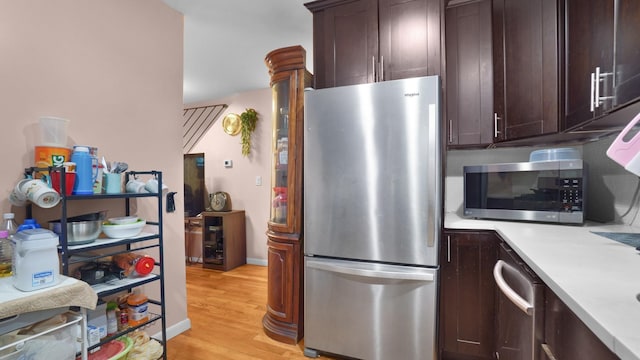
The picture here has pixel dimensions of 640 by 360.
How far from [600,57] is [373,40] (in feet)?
3.96

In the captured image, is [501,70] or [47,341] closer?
[47,341]

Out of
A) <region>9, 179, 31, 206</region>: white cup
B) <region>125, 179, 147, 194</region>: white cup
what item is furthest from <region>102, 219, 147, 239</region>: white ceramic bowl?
<region>9, 179, 31, 206</region>: white cup

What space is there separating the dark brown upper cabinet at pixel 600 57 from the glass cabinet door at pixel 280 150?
1.64 metres

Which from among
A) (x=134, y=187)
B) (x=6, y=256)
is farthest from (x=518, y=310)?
(x=6, y=256)

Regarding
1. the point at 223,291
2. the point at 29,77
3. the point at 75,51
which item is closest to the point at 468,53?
the point at 75,51

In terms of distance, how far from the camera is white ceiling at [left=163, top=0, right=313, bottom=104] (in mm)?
2148

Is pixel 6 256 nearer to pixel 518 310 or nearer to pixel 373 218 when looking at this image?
pixel 373 218

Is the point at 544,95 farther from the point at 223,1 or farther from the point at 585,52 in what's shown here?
the point at 223,1

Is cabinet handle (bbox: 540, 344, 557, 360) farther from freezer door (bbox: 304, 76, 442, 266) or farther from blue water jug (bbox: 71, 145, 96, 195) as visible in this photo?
blue water jug (bbox: 71, 145, 96, 195)

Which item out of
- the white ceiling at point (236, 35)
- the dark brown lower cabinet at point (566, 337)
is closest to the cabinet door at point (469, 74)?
the white ceiling at point (236, 35)

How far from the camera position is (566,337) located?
29.9 inches

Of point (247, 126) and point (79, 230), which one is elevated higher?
point (247, 126)

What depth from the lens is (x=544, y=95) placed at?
1.60 metres

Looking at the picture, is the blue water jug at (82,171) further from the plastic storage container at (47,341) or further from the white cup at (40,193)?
the plastic storage container at (47,341)
